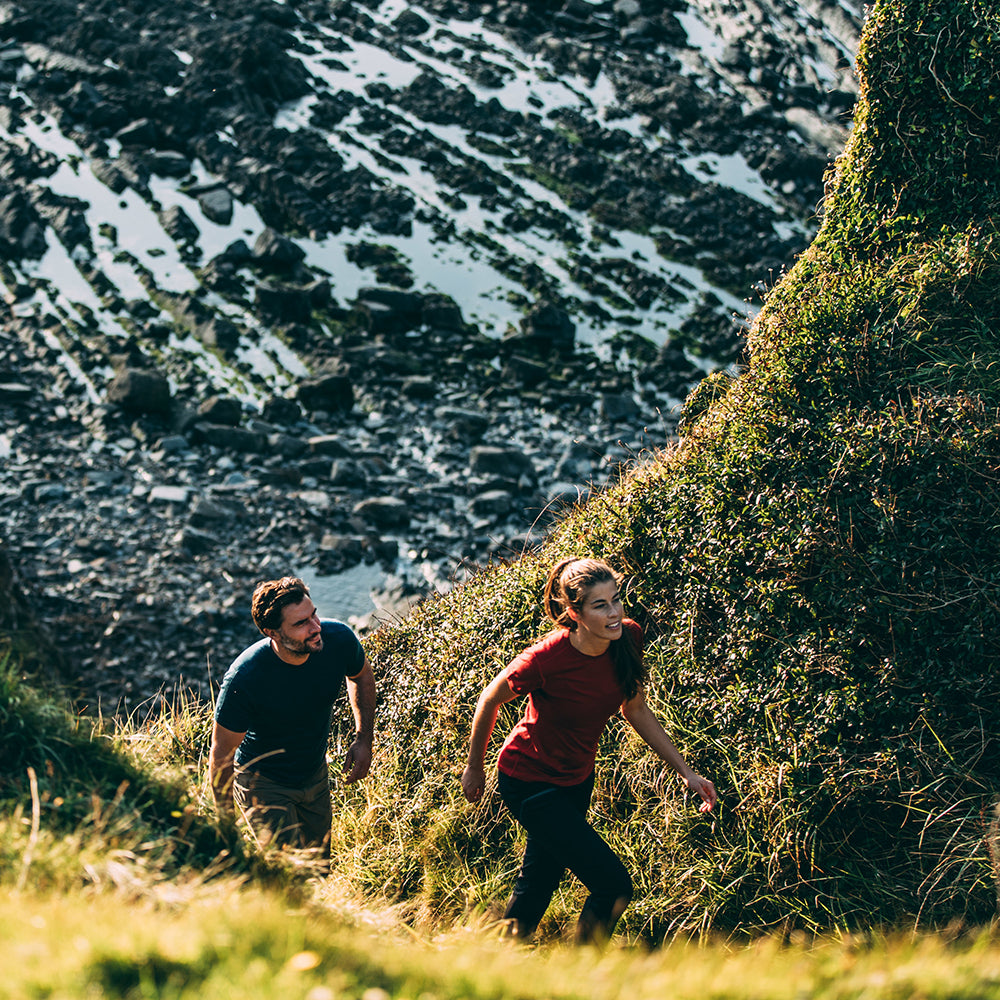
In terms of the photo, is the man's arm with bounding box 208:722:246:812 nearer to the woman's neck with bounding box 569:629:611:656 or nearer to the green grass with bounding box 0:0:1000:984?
the green grass with bounding box 0:0:1000:984

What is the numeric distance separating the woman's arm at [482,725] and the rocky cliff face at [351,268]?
2473 mm

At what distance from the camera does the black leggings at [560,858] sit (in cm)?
372

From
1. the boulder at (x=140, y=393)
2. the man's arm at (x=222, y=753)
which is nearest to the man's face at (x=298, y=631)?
the man's arm at (x=222, y=753)

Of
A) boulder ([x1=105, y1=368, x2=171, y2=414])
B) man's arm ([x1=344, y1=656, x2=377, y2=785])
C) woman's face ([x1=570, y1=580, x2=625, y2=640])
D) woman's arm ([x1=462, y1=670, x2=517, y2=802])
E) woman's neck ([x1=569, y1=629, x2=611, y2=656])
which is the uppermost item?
woman's face ([x1=570, y1=580, x2=625, y2=640])

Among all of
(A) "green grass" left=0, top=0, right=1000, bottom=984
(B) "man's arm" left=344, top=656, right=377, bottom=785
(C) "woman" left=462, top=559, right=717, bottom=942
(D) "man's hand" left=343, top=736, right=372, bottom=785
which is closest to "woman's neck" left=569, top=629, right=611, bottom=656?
(C) "woman" left=462, top=559, right=717, bottom=942

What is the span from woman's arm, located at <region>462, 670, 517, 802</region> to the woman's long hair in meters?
0.37

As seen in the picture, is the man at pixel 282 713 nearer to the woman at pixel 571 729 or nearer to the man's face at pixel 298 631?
the man's face at pixel 298 631

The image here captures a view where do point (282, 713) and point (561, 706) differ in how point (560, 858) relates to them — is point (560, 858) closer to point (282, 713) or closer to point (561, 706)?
point (561, 706)

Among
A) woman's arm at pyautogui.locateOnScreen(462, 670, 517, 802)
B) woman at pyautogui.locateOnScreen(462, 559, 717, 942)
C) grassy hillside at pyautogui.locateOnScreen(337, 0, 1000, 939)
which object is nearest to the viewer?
woman at pyautogui.locateOnScreen(462, 559, 717, 942)

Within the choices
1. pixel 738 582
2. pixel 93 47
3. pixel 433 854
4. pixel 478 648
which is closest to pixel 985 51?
pixel 738 582

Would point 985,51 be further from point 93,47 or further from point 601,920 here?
point 93,47

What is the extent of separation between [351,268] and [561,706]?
26754 mm

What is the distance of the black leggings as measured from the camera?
3.72m

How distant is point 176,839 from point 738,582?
341 cm
